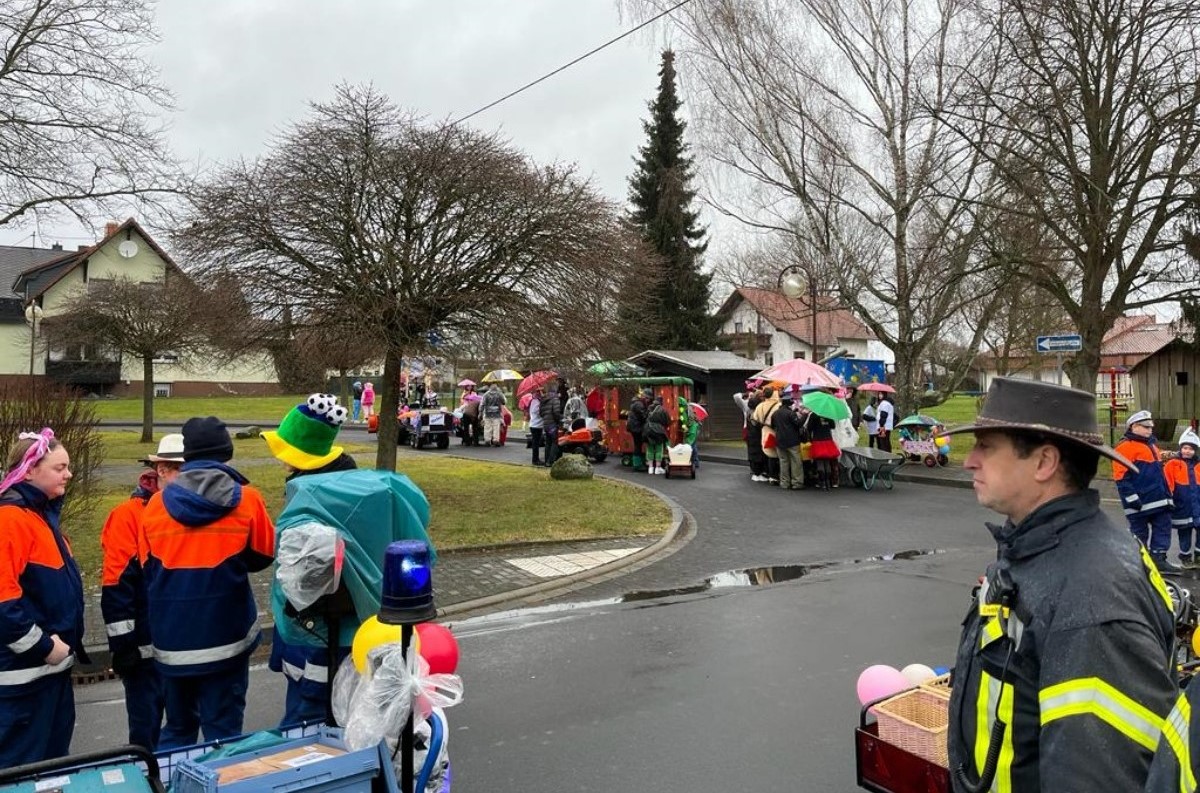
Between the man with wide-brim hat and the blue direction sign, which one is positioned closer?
the man with wide-brim hat

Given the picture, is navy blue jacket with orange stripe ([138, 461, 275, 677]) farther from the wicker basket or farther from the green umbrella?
the green umbrella

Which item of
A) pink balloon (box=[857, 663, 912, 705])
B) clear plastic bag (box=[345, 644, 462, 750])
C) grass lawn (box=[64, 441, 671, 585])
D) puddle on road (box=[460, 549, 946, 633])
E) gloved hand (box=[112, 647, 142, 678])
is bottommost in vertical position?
puddle on road (box=[460, 549, 946, 633])

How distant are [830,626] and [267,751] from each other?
549 cm

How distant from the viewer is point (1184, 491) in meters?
9.24

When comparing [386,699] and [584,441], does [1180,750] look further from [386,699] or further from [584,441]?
[584,441]

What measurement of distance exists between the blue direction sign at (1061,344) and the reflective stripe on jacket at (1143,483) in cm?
587

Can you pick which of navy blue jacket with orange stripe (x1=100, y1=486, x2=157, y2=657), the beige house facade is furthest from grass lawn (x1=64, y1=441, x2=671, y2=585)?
the beige house facade

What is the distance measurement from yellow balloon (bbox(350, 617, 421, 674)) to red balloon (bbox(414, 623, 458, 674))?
14cm

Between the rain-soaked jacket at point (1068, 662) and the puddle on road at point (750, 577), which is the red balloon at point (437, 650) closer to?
the rain-soaked jacket at point (1068, 662)

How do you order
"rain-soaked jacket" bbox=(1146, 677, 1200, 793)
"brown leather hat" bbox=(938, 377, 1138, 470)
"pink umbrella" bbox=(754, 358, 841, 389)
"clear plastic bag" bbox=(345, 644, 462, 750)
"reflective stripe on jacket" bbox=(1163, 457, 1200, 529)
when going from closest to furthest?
"rain-soaked jacket" bbox=(1146, 677, 1200, 793), "brown leather hat" bbox=(938, 377, 1138, 470), "clear plastic bag" bbox=(345, 644, 462, 750), "reflective stripe on jacket" bbox=(1163, 457, 1200, 529), "pink umbrella" bbox=(754, 358, 841, 389)

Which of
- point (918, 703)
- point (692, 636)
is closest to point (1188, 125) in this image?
point (692, 636)

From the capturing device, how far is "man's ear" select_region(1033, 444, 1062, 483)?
6.62 feet

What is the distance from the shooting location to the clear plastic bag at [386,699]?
2635 millimetres

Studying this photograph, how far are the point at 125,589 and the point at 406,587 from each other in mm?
2047
